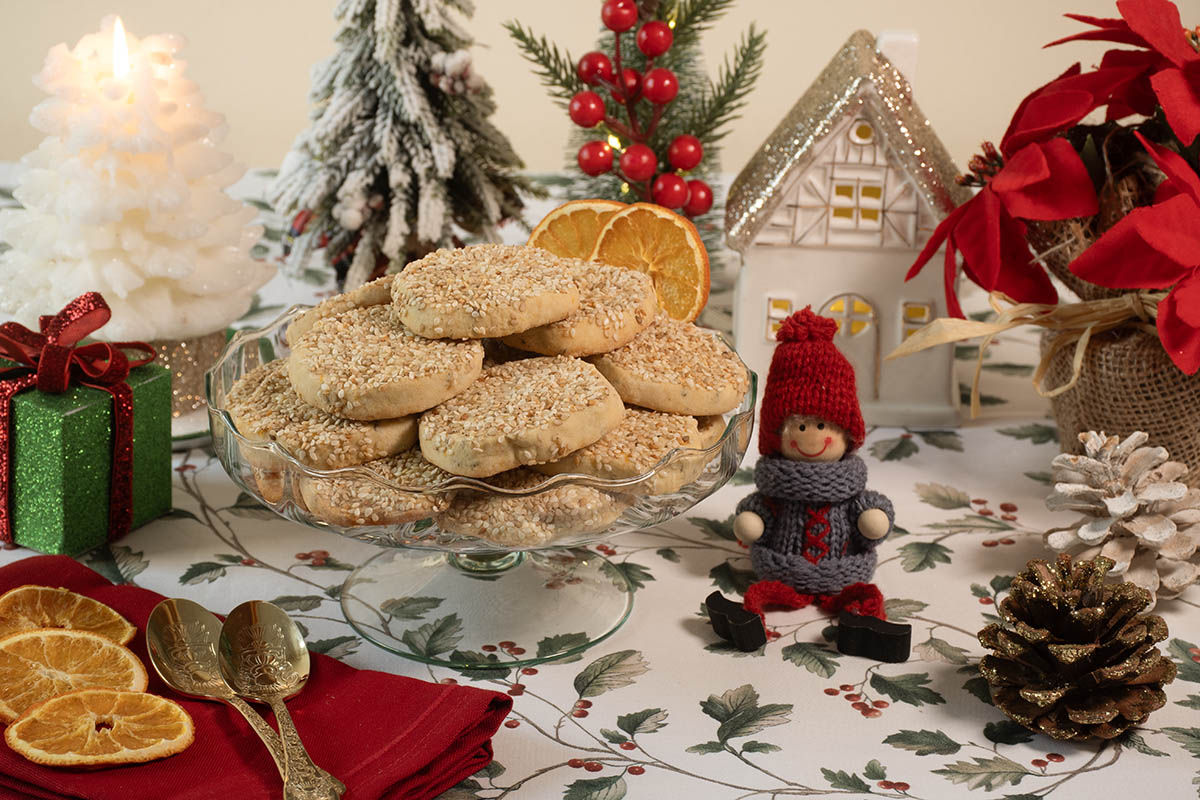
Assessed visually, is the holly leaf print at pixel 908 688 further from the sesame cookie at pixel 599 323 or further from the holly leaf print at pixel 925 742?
the sesame cookie at pixel 599 323

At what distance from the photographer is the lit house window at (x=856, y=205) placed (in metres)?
1.34

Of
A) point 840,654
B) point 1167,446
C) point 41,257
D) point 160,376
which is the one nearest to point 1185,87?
point 1167,446

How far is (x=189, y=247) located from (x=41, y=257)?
158 millimetres

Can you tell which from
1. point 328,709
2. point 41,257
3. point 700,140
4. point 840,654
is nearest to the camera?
point 328,709

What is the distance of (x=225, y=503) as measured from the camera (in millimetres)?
1199

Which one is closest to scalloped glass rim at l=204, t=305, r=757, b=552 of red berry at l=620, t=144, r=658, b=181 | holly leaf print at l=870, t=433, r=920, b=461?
holly leaf print at l=870, t=433, r=920, b=461

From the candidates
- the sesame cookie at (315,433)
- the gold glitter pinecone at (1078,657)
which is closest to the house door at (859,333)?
the gold glitter pinecone at (1078,657)

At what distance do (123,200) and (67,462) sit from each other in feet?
1.02

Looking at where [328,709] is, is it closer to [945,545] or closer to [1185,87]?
[945,545]

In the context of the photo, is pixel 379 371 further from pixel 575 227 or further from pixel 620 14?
pixel 620 14

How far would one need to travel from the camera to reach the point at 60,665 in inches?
32.4

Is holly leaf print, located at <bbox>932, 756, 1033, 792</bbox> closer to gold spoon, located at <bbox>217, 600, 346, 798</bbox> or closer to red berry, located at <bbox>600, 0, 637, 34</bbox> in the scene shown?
gold spoon, located at <bbox>217, 600, 346, 798</bbox>

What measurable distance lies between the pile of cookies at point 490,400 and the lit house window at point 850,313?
17.8 inches

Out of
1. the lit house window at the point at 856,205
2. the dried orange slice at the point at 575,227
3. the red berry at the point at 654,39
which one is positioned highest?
the red berry at the point at 654,39
